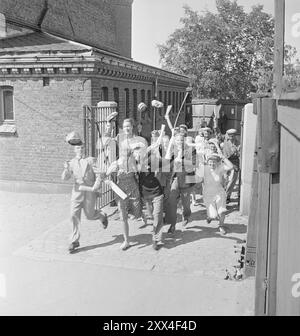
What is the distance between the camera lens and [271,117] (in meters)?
3.18

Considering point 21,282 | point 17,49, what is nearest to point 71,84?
point 17,49

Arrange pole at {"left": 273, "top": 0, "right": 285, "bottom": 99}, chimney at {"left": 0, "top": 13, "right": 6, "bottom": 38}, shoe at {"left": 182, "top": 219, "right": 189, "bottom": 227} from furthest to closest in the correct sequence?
chimney at {"left": 0, "top": 13, "right": 6, "bottom": 38} < shoe at {"left": 182, "top": 219, "right": 189, "bottom": 227} < pole at {"left": 273, "top": 0, "right": 285, "bottom": 99}

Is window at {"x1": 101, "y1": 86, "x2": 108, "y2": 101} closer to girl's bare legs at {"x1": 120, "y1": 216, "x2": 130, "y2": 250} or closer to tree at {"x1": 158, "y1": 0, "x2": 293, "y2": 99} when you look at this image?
girl's bare legs at {"x1": 120, "y1": 216, "x2": 130, "y2": 250}

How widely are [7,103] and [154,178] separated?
6.95 m

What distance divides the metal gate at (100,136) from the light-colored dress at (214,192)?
2060 millimetres

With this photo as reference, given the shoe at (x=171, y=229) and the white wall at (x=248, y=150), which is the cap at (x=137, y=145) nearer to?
the shoe at (x=171, y=229)

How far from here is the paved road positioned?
5.18 meters

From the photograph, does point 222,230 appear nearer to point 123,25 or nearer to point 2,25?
point 2,25

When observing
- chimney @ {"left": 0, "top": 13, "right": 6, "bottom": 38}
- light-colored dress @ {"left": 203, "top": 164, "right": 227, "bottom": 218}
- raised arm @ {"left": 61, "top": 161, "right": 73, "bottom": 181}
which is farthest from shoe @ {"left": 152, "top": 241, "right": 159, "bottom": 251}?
chimney @ {"left": 0, "top": 13, "right": 6, "bottom": 38}

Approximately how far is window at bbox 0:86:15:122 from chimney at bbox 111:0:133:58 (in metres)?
16.3

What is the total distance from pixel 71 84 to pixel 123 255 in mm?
6104

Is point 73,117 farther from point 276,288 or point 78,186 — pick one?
point 276,288

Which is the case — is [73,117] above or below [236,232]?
above

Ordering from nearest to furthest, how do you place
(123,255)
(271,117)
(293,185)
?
(293,185) → (271,117) → (123,255)
